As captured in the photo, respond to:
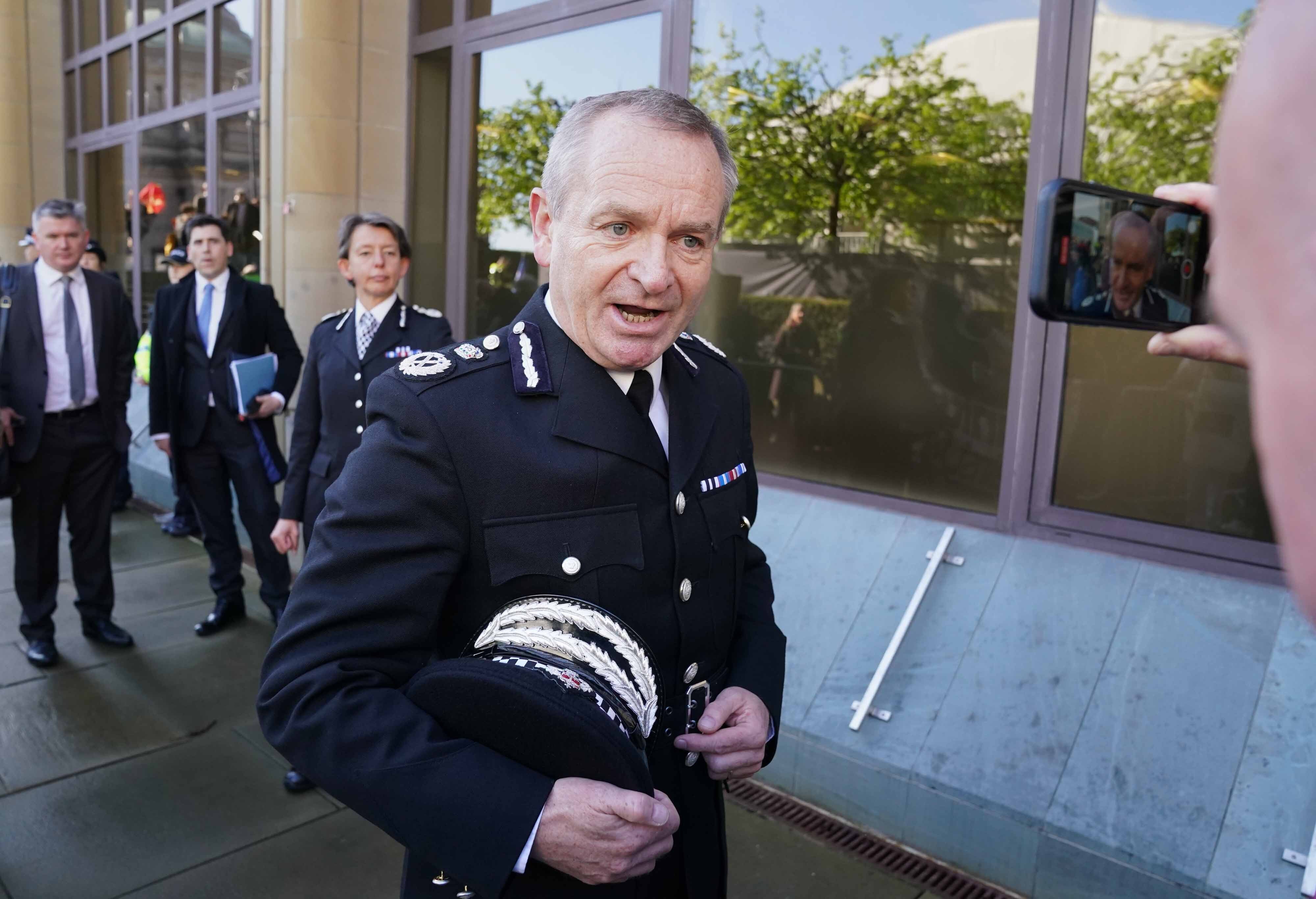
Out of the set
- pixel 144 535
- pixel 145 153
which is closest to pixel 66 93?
pixel 145 153

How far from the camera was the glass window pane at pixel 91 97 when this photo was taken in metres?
10.8

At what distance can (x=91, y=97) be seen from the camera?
35.8 feet

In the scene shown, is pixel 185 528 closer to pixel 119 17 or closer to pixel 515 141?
pixel 515 141

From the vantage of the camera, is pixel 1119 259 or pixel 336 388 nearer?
pixel 1119 259

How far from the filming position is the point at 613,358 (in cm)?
152

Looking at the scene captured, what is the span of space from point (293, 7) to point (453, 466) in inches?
228

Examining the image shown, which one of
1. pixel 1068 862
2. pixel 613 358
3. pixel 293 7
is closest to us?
pixel 613 358

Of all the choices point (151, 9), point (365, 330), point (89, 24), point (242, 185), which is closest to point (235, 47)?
point (242, 185)

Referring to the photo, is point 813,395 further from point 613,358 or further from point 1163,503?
point 613,358

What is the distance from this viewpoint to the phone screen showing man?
3.27ft

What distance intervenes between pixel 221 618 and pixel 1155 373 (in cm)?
461

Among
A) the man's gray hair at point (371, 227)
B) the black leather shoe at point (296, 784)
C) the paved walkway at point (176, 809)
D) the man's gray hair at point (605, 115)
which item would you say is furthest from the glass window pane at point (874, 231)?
the man's gray hair at point (605, 115)

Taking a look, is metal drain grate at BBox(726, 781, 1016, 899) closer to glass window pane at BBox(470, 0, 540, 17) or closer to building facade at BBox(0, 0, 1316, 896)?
building facade at BBox(0, 0, 1316, 896)

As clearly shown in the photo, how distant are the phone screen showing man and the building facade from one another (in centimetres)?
245
